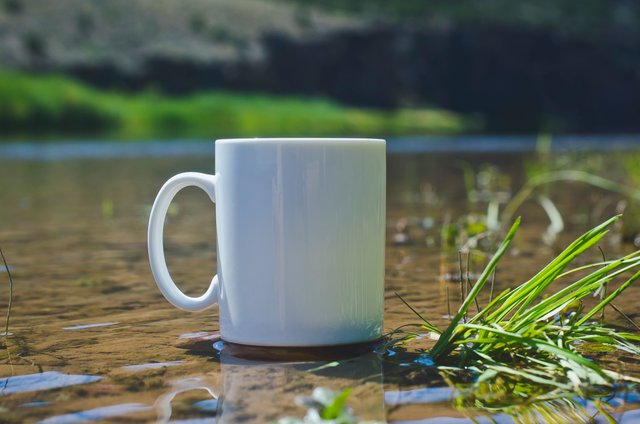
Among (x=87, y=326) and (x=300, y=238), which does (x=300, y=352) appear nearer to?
(x=300, y=238)

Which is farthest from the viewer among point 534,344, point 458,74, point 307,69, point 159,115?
point 458,74

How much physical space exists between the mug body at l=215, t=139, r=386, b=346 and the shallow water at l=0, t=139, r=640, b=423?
7 centimetres

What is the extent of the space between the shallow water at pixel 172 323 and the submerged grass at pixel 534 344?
49mm

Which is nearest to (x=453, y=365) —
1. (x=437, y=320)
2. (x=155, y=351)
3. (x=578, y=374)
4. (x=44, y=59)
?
(x=578, y=374)

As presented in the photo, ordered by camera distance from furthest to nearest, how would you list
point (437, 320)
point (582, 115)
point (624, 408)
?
point (582, 115)
point (437, 320)
point (624, 408)

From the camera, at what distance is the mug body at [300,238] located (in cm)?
150

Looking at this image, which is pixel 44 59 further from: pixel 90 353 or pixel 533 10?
pixel 533 10

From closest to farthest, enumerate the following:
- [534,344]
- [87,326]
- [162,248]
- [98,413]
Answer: [98,413], [534,344], [162,248], [87,326]

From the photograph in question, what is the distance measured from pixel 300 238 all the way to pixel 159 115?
26154 mm

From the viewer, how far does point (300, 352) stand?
5.06ft

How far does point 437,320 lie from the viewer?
74.1 inches

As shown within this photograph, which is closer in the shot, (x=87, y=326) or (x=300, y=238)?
(x=300, y=238)

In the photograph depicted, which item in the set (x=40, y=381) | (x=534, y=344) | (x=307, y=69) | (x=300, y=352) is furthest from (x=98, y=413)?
(x=307, y=69)

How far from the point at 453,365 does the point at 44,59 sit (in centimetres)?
3073
